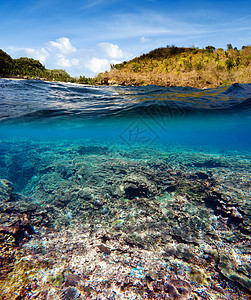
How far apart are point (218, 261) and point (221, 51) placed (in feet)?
54.4

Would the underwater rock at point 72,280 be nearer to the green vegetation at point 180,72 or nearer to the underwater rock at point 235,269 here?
the underwater rock at point 235,269

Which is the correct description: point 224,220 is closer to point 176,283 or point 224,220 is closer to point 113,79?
point 176,283

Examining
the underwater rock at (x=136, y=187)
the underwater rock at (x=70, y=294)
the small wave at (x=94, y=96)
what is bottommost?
the underwater rock at (x=136, y=187)

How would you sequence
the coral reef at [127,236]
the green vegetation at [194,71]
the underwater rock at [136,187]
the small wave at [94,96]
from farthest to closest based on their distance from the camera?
the green vegetation at [194,71]
the small wave at [94,96]
the underwater rock at [136,187]
the coral reef at [127,236]

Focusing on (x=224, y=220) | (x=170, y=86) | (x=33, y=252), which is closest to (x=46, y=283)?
(x=33, y=252)

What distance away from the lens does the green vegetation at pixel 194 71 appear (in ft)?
35.0

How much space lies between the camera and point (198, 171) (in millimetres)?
10180

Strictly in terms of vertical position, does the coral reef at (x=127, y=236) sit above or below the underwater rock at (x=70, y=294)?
below

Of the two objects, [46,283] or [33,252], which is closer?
[46,283]

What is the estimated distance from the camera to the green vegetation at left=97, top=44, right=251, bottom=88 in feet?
35.0

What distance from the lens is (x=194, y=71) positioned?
37.0 feet

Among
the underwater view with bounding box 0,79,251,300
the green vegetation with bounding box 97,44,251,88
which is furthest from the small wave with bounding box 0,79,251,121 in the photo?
the green vegetation with bounding box 97,44,251,88

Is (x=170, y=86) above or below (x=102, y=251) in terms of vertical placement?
above

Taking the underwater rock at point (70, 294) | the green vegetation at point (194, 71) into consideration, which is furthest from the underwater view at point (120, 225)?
the green vegetation at point (194, 71)
